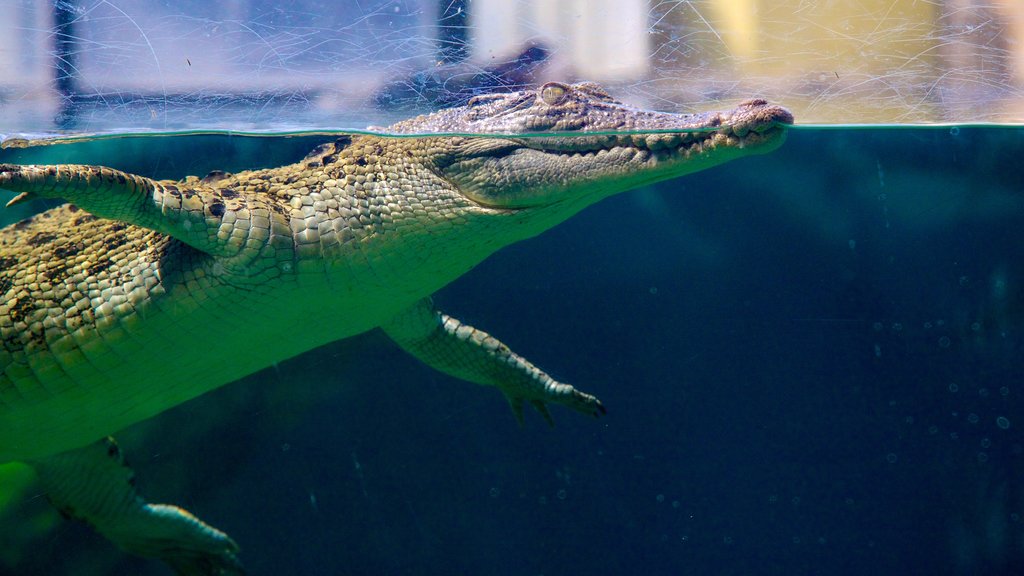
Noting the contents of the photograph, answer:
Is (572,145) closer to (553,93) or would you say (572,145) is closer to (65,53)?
(553,93)

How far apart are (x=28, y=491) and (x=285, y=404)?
200 cm

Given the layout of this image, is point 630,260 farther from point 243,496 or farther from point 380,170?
point 380,170

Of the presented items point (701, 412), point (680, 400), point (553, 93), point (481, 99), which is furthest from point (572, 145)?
point (701, 412)

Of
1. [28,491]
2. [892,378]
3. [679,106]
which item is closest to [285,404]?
[28,491]

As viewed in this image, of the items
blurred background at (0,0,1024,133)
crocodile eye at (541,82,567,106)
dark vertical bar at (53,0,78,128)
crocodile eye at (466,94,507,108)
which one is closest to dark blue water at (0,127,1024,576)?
dark vertical bar at (53,0,78,128)

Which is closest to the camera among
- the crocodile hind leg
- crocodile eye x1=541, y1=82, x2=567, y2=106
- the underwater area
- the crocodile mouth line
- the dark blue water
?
the crocodile mouth line

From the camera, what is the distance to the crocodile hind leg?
397 centimetres

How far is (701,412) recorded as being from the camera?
287 inches

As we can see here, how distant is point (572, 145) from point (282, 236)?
3.90 feet

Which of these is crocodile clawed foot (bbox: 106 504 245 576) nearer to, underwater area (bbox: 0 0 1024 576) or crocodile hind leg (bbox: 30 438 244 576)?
crocodile hind leg (bbox: 30 438 244 576)

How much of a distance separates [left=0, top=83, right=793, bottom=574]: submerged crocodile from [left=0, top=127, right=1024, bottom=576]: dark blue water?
2.95 metres

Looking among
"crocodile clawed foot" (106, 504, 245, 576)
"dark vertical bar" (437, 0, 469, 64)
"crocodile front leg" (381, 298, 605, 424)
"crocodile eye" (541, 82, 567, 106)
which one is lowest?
"crocodile clawed foot" (106, 504, 245, 576)

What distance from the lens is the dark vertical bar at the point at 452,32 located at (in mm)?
2678

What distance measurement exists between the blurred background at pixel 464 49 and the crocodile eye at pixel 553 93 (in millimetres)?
111
